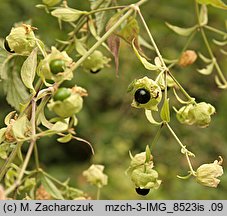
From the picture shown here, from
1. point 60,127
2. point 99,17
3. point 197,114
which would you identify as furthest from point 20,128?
point 99,17

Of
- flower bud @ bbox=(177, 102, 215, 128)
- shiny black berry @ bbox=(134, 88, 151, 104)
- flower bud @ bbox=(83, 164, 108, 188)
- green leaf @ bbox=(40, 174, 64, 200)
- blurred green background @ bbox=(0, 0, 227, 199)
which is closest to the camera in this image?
shiny black berry @ bbox=(134, 88, 151, 104)

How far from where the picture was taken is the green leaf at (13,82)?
3.84ft

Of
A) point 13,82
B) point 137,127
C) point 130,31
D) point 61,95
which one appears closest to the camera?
point 61,95

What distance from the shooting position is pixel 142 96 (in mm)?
894

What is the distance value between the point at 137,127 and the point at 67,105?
221cm

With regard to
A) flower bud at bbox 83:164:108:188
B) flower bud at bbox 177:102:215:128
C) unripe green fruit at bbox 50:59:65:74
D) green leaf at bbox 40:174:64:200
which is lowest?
flower bud at bbox 83:164:108:188

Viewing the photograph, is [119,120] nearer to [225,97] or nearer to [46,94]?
[225,97]

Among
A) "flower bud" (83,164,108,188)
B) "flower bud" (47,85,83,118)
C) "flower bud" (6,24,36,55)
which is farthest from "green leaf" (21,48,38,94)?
"flower bud" (83,164,108,188)

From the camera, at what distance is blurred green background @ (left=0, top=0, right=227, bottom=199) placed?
273 cm

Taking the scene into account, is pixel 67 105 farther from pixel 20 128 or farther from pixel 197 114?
pixel 197 114

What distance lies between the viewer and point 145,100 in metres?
0.90

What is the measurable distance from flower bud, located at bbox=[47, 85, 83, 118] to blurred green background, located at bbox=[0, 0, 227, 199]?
1.85m

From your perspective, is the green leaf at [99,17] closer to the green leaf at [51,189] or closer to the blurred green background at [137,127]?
the green leaf at [51,189]

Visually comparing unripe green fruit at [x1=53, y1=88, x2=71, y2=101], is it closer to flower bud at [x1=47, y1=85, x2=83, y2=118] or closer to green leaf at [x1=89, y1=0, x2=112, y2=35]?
flower bud at [x1=47, y1=85, x2=83, y2=118]
